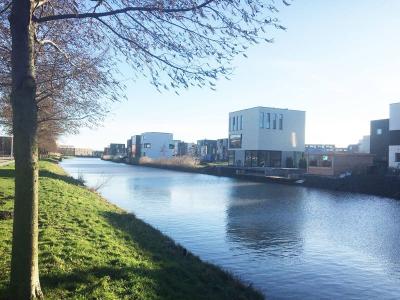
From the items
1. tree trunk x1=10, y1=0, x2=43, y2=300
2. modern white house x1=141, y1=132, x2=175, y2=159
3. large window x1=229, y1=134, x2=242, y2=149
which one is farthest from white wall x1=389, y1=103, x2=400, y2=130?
modern white house x1=141, y1=132, x2=175, y2=159

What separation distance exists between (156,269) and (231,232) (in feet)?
26.1

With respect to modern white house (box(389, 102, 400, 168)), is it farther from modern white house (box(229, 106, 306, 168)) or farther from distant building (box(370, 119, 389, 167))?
modern white house (box(229, 106, 306, 168))

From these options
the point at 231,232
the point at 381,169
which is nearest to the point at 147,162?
the point at 381,169

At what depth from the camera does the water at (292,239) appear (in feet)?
32.3

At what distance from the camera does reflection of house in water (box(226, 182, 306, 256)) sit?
14.0 metres

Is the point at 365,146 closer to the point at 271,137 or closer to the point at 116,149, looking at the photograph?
the point at 271,137

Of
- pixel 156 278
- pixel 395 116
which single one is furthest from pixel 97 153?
pixel 156 278

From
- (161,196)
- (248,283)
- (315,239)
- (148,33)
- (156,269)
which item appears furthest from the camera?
(161,196)

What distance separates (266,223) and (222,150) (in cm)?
8395

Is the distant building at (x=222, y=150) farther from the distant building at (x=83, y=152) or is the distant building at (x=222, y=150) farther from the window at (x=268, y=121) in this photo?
the distant building at (x=83, y=152)

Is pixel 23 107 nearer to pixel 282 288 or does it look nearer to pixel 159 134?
pixel 282 288

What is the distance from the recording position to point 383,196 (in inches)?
1253

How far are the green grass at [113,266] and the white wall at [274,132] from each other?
48920mm

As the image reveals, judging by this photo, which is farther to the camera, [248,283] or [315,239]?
[315,239]
